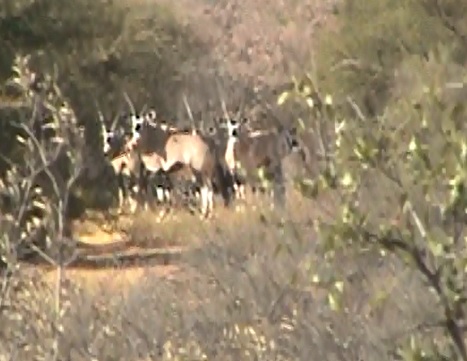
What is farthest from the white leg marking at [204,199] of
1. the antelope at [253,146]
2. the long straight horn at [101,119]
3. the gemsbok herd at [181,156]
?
the long straight horn at [101,119]

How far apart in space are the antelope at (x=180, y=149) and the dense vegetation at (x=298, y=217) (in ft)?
1.40

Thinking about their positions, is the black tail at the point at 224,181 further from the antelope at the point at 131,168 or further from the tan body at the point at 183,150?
the antelope at the point at 131,168

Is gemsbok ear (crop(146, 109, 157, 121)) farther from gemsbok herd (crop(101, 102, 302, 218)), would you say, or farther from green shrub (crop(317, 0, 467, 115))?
green shrub (crop(317, 0, 467, 115))

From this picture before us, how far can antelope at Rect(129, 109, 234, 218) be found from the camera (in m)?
10.7

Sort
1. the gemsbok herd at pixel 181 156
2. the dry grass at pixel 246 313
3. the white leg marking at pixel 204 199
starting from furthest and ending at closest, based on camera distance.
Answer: the gemsbok herd at pixel 181 156, the white leg marking at pixel 204 199, the dry grass at pixel 246 313

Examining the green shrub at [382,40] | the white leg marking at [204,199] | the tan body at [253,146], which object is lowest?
the white leg marking at [204,199]

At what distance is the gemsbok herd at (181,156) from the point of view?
1035 cm

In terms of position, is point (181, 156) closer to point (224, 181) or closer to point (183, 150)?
point (183, 150)

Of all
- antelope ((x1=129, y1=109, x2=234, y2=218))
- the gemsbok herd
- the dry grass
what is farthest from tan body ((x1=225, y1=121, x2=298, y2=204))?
the dry grass

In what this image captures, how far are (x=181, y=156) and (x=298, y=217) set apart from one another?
5829mm

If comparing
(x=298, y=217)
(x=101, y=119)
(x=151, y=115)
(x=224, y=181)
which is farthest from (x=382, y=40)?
(x=298, y=217)

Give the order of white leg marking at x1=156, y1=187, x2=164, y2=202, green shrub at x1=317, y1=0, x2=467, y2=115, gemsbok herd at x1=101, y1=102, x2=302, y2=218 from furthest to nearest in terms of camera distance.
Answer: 1. green shrub at x1=317, y1=0, x2=467, y2=115
2. gemsbok herd at x1=101, y1=102, x2=302, y2=218
3. white leg marking at x1=156, y1=187, x2=164, y2=202

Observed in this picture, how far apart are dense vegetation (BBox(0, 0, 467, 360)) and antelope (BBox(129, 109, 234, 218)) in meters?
0.43

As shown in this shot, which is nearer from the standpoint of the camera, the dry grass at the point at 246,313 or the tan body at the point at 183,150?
the dry grass at the point at 246,313
